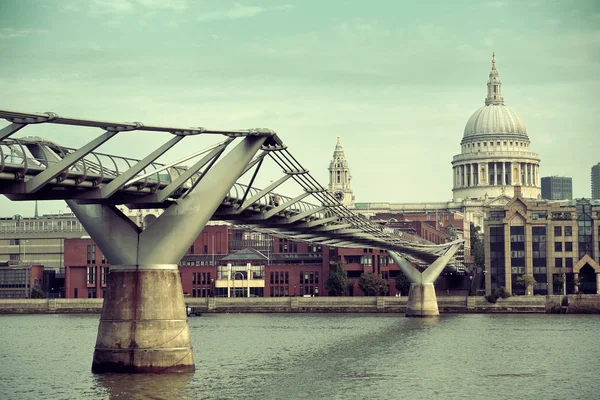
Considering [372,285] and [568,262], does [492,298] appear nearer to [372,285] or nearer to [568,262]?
[568,262]

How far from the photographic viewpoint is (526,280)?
147000mm

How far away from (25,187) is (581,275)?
363 feet

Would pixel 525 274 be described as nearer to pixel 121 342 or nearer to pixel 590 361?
pixel 590 361

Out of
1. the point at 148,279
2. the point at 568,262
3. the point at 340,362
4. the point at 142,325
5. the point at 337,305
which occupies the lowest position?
the point at 340,362

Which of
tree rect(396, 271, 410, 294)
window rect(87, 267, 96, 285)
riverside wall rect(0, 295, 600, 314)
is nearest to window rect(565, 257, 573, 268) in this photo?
riverside wall rect(0, 295, 600, 314)

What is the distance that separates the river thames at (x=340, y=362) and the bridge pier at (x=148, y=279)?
1.24m

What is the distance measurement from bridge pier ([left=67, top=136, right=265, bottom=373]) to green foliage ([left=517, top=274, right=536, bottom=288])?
93.0 meters

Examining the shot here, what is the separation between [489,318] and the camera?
415 ft

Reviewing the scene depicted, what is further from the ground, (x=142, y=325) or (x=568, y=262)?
(x=568, y=262)

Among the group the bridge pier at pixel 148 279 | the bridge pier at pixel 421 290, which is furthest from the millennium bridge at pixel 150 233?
the bridge pier at pixel 421 290

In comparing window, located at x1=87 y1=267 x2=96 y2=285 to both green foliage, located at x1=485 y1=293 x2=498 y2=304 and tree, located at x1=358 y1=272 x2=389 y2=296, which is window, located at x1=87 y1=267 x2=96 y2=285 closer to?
tree, located at x1=358 y1=272 x2=389 y2=296

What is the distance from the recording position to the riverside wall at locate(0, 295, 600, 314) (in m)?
137

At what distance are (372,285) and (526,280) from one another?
19.9m

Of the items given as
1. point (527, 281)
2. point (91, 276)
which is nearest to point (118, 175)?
point (527, 281)
